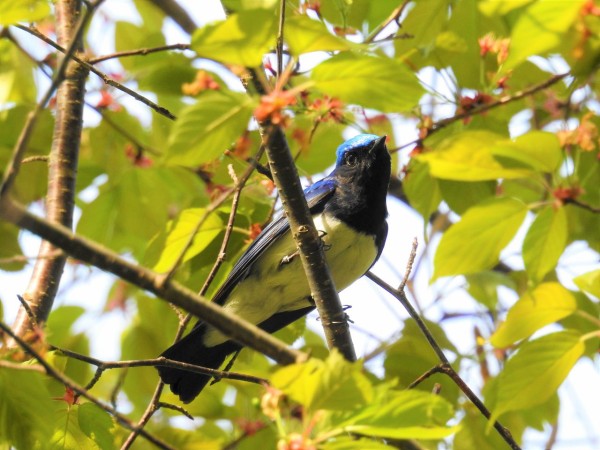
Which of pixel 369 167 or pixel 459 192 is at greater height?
pixel 369 167

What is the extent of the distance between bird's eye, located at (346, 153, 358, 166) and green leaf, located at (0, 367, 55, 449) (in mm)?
2601

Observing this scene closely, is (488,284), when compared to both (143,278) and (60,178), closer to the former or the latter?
(60,178)

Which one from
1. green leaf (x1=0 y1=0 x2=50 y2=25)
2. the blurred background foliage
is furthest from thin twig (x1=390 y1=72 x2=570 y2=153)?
green leaf (x1=0 y1=0 x2=50 y2=25)

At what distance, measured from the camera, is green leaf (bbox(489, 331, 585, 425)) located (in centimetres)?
187

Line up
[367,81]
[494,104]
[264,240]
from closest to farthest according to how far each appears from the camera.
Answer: [367,81] < [494,104] < [264,240]

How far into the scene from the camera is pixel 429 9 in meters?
2.84

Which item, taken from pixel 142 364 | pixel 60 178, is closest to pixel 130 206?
pixel 60 178

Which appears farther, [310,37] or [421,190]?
[421,190]

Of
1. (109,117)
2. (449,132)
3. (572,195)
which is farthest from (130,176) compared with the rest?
(572,195)

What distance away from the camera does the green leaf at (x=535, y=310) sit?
6.22 feet

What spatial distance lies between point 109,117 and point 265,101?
2499 millimetres

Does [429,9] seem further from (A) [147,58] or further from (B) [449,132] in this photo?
(A) [147,58]

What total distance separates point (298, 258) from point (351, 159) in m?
0.69

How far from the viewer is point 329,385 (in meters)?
1.50
